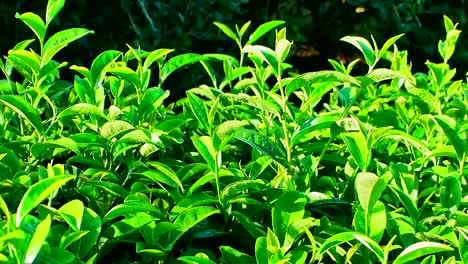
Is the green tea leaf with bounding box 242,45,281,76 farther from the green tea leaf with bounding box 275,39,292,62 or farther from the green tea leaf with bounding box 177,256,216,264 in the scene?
the green tea leaf with bounding box 177,256,216,264

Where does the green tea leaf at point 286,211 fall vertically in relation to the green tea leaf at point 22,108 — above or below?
below

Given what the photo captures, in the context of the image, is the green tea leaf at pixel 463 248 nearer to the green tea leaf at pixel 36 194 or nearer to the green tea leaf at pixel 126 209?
the green tea leaf at pixel 126 209

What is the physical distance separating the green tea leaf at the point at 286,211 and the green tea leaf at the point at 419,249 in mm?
193

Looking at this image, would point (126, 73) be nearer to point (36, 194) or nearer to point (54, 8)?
point (54, 8)

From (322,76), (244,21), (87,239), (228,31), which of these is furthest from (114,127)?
(244,21)

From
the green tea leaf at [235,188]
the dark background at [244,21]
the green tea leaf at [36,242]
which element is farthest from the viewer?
the dark background at [244,21]

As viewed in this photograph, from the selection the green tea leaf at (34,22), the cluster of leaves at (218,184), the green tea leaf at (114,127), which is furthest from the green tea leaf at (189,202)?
the green tea leaf at (34,22)

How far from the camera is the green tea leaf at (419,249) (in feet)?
3.65

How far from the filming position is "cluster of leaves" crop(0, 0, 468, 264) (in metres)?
1.16

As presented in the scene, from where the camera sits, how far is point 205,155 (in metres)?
1.33

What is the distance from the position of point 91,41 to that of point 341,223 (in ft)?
11.0

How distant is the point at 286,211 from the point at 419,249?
0.79ft

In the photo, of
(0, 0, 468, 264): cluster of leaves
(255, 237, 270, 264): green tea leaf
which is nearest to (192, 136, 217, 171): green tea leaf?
(0, 0, 468, 264): cluster of leaves

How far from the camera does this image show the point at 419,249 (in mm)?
1127
